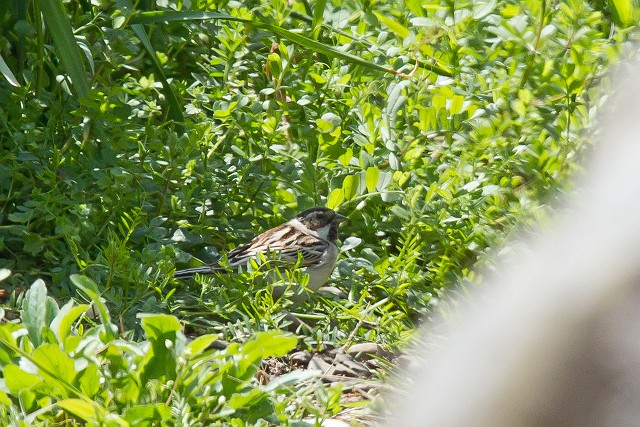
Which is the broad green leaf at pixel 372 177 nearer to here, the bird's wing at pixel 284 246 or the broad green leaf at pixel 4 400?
the bird's wing at pixel 284 246

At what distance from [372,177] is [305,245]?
43 centimetres

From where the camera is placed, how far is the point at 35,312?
330 centimetres

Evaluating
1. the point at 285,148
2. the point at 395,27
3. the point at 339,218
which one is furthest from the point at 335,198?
the point at 395,27

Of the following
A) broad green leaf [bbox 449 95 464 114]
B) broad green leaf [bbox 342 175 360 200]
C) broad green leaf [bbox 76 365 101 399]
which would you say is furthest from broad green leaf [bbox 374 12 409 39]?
broad green leaf [bbox 76 365 101 399]

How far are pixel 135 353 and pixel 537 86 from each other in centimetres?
263

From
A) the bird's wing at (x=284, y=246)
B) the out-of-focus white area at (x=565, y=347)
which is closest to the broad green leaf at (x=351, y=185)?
the bird's wing at (x=284, y=246)

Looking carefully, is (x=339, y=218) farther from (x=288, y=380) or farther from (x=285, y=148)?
(x=288, y=380)

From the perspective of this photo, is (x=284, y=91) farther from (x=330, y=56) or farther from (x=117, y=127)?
(x=117, y=127)

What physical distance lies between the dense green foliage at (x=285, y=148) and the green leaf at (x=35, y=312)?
603 millimetres

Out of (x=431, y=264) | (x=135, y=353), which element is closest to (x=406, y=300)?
(x=431, y=264)

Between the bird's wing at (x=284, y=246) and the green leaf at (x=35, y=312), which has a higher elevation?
the green leaf at (x=35, y=312)

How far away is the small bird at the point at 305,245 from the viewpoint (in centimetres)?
459

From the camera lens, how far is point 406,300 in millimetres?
4457

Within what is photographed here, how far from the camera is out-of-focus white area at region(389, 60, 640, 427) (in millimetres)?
1281
